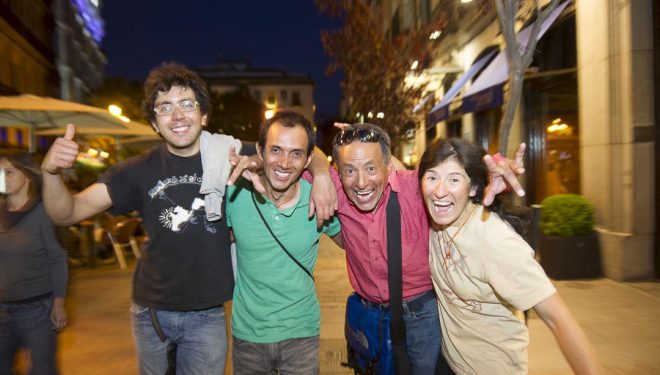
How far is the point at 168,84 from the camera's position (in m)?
2.56

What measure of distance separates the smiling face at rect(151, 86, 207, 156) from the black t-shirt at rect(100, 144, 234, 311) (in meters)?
0.10

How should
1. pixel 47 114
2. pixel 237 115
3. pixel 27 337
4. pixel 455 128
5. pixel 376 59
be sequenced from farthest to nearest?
pixel 237 115, pixel 455 128, pixel 376 59, pixel 47 114, pixel 27 337

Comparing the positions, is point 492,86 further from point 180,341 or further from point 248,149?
point 180,341

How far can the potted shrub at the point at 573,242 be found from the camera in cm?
687

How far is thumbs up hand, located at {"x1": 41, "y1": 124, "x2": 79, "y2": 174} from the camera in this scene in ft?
6.91

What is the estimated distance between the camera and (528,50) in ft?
15.4

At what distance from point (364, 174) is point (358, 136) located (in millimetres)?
241

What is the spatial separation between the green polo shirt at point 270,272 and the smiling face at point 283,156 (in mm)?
135

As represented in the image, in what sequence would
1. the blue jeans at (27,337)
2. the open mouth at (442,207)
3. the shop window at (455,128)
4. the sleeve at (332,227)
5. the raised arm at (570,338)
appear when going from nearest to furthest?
the raised arm at (570,338) < the open mouth at (442,207) < the sleeve at (332,227) < the blue jeans at (27,337) < the shop window at (455,128)

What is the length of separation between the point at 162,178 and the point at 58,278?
4.20 ft

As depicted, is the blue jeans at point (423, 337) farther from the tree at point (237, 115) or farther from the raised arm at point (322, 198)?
the tree at point (237, 115)

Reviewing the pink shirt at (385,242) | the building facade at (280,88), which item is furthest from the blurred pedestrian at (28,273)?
the building facade at (280,88)

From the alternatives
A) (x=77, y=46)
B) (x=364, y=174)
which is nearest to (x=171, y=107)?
(x=364, y=174)

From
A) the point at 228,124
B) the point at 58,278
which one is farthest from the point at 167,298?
the point at 228,124
